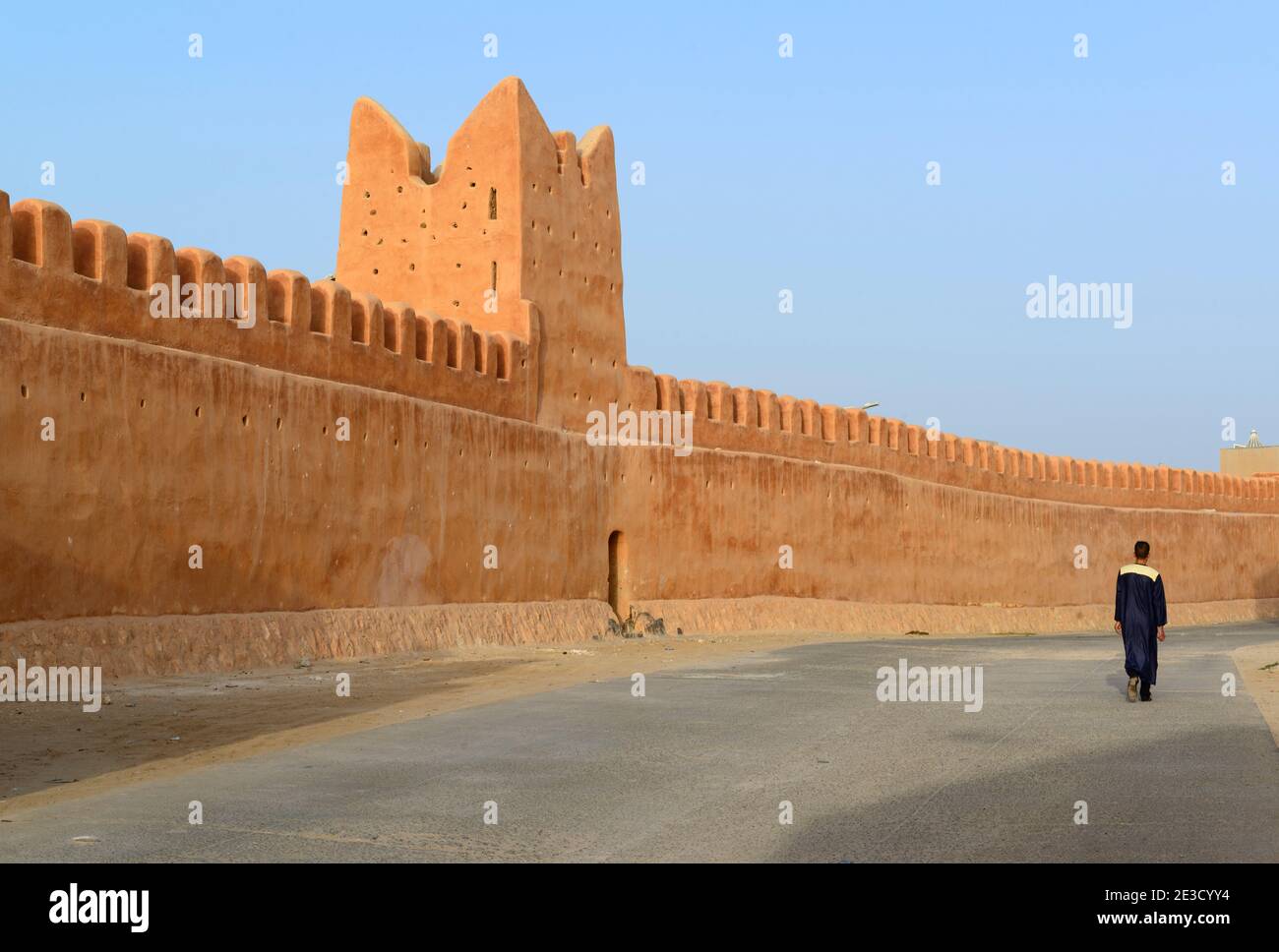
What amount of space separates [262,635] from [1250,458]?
48098mm

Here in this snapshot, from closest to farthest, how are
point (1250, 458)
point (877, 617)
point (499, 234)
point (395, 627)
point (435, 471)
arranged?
point (395, 627)
point (435, 471)
point (499, 234)
point (877, 617)
point (1250, 458)

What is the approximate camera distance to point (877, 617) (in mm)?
26266

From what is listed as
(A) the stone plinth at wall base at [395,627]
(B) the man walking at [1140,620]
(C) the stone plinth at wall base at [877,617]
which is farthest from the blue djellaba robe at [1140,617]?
(C) the stone plinth at wall base at [877,617]

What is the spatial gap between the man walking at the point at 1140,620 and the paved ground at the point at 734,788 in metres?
0.26

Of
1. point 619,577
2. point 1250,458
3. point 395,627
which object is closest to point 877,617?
point 619,577

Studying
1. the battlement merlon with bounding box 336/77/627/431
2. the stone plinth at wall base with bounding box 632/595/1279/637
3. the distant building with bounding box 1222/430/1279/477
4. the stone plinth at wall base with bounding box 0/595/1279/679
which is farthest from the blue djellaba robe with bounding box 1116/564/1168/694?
the distant building with bounding box 1222/430/1279/477

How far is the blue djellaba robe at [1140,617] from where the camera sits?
1095 centimetres

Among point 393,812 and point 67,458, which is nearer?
point 393,812

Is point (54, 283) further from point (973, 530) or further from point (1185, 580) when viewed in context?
point (1185, 580)

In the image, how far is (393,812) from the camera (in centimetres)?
665

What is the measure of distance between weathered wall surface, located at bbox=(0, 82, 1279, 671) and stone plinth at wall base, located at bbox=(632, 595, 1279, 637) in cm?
8

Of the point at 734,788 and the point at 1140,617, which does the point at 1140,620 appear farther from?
the point at 734,788
